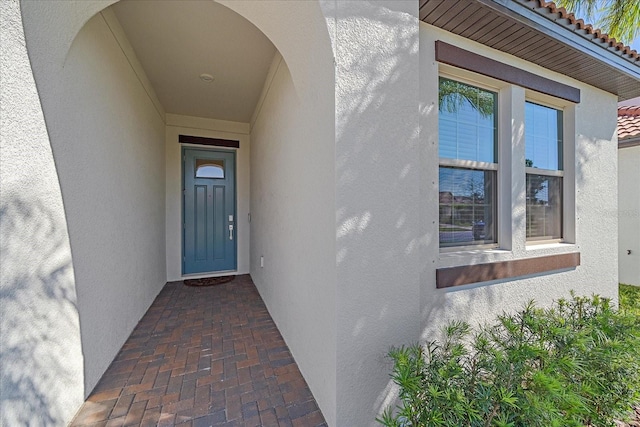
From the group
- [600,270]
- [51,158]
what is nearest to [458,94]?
[600,270]

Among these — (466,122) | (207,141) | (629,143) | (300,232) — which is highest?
(207,141)

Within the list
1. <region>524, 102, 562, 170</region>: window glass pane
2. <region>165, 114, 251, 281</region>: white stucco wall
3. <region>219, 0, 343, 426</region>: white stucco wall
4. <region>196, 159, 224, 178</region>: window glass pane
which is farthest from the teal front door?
<region>524, 102, 562, 170</region>: window glass pane

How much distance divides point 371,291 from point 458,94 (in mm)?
2026

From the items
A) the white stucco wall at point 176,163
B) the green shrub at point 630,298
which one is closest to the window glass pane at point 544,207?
the green shrub at point 630,298

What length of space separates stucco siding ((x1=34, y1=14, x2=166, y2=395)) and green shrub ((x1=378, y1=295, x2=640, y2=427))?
236cm

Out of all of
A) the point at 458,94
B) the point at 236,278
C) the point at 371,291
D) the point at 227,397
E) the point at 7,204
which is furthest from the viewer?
the point at 236,278

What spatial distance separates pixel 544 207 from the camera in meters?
3.02

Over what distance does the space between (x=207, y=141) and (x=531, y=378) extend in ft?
18.6

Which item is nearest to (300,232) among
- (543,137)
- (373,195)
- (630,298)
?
(373,195)

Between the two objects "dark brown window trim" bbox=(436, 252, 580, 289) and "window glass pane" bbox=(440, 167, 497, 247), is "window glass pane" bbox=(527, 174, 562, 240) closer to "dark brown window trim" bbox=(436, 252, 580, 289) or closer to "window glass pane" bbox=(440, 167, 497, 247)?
"dark brown window trim" bbox=(436, 252, 580, 289)

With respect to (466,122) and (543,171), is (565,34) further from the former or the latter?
(543,171)

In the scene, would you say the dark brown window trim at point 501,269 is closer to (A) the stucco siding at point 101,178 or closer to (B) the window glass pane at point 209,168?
(A) the stucco siding at point 101,178

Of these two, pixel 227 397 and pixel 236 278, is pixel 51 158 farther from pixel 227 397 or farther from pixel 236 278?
pixel 236 278

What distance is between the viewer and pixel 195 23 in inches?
99.8
